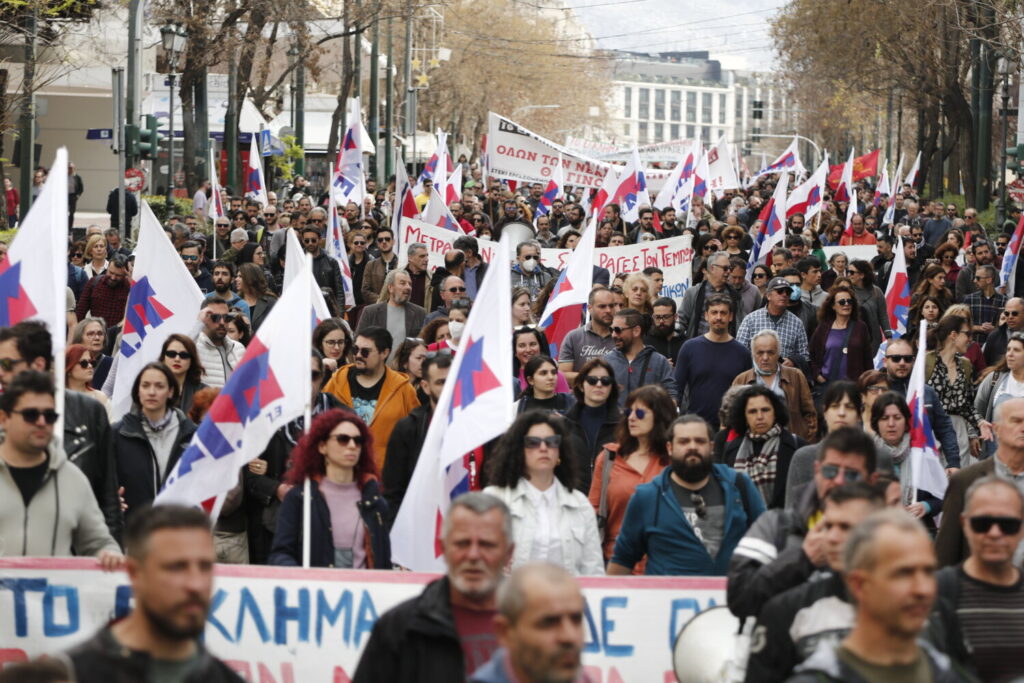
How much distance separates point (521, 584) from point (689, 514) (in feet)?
9.48

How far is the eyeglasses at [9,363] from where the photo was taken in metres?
7.37

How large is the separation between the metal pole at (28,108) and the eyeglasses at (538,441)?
16894 millimetres

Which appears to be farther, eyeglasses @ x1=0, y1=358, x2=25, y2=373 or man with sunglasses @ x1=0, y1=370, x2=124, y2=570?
eyeglasses @ x1=0, y1=358, x2=25, y2=373

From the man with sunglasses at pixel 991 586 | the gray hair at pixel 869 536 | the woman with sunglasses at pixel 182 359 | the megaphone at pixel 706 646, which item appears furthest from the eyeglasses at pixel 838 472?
the woman with sunglasses at pixel 182 359

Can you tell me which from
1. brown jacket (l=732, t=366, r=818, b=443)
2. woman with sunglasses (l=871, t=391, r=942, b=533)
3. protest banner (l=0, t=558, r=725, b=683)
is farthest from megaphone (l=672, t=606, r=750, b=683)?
brown jacket (l=732, t=366, r=818, b=443)

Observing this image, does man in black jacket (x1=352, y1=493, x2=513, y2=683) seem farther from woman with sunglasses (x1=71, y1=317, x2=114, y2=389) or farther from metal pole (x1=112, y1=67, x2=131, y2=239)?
metal pole (x1=112, y1=67, x2=131, y2=239)

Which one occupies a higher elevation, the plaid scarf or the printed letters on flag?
the printed letters on flag

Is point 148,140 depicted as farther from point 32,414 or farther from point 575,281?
point 32,414

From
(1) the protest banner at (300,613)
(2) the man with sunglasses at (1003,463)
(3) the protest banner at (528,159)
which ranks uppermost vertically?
(3) the protest banner at (528,159)

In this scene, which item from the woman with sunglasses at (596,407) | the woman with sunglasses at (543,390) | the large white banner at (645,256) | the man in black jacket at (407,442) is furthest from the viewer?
the large white banner at (645,256)

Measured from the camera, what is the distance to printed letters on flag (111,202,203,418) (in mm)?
10500

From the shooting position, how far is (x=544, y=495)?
7.26m

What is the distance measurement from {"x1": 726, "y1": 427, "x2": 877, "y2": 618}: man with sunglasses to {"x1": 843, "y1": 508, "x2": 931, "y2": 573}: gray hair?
583mm

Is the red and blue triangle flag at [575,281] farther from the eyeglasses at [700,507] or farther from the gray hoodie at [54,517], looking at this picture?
the gray hoodie at [54,517]
